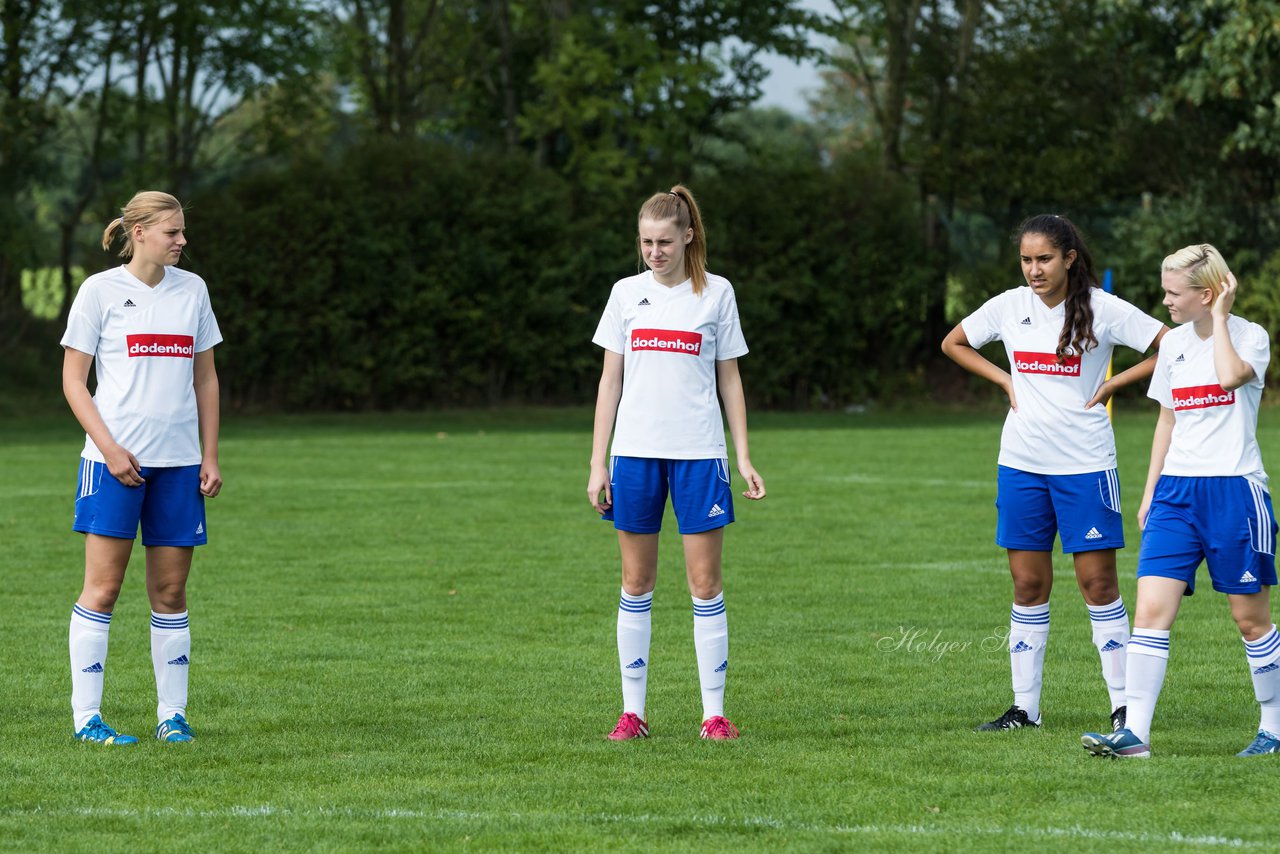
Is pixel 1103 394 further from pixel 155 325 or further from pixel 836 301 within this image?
pixel 836 301

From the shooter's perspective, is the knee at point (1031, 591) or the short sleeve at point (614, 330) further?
the knee at point (1031, 591)

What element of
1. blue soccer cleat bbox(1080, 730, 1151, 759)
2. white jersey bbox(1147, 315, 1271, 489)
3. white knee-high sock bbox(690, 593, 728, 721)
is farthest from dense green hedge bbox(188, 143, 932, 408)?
blue soccer cleat bbox(1080, 730, 1151, 759)

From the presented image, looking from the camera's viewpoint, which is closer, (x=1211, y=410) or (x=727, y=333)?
(x=1211, y=410)

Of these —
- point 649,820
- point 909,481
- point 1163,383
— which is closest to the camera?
point 649,820

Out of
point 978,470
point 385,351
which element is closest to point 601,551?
point 978,470

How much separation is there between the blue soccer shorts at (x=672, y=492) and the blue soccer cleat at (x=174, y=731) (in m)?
1.82

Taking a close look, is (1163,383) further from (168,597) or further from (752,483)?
(168,597)

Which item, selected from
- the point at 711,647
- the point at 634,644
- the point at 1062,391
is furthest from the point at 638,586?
the point at 1062,391

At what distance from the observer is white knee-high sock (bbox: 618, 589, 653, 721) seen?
261 inches

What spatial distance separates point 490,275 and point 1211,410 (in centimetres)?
2544

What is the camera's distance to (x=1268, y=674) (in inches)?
240

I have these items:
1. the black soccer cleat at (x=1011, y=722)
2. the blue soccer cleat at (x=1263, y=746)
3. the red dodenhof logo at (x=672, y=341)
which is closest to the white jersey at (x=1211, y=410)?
the blue soccer cleat at (x=1263, y=746)

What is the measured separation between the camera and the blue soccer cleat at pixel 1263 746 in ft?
20.0

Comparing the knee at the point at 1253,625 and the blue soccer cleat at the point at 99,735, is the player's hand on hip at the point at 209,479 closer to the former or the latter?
the blue soccer cleat at the point at 99,735
